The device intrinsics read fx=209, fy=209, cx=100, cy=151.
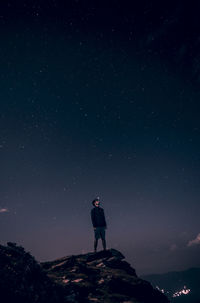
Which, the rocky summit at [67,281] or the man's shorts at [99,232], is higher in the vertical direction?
the man's shorts at [99,232]

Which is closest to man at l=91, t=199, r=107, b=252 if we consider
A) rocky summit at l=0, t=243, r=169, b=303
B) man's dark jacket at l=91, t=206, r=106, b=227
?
man's dark jacket at l=91, t=206, r=106, b=227

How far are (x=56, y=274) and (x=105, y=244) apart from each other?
16.4 ft

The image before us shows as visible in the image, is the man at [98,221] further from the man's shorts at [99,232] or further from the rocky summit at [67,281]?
the rocky summit at [67,281]

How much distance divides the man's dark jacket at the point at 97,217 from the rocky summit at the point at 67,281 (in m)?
2.17

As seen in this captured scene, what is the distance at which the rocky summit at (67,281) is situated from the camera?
750 cm

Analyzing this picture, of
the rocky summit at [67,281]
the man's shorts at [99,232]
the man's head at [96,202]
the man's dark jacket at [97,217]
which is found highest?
the man's head at [96,202]

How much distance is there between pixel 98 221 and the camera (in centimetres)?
1490

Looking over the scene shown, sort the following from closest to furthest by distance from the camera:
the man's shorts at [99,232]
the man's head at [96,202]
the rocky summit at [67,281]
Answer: the rocky summit at [67,281]
the man's shorts at [99,232]
the man's head at [96,202]

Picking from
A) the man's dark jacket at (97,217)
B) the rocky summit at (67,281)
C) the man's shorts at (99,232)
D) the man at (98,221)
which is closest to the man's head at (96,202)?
the man at (98,221)

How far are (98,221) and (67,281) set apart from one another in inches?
205

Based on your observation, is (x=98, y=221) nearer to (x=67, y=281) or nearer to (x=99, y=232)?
(x=99, y=232)

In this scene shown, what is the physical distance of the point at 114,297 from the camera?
387 inches

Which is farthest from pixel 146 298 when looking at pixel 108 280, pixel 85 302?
pixel 85 302

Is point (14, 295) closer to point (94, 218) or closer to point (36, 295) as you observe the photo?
point (36, 295)
